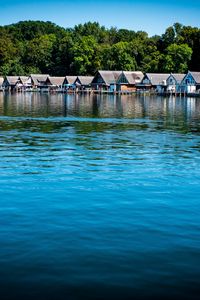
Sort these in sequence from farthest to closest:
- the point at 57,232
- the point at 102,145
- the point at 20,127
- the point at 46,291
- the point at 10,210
→ 1. the point at 20,127
2. the point at 102,145
3. the point at 10,210
4. the point at 57,232
5. the point at 46,291

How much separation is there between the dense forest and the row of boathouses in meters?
6.03

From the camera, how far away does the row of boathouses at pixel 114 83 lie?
333ft

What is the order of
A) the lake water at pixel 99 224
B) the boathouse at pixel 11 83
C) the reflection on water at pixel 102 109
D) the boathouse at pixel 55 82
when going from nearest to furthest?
the lake water at pixel 99 224, the reflection on water at pixel 102 109, the boathouse at pixel 55 82, the boathouse at pixel 11 83

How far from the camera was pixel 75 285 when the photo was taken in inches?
268

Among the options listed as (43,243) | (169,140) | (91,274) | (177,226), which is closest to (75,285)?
(91,274)

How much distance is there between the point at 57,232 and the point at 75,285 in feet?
7.62

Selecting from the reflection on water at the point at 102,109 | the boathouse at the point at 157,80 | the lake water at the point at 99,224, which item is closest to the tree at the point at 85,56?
the boathouse at the point at 157,80

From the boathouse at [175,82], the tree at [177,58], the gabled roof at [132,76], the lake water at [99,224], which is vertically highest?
the tree at [177,58]

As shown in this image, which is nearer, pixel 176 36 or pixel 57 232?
pixel 57 232

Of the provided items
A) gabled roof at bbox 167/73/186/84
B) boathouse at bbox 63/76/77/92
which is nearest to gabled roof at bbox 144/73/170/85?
gabled roof at bbox 167/73/186/84

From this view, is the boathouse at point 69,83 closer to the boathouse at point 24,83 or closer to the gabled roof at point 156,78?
the boathouse at point 24,83

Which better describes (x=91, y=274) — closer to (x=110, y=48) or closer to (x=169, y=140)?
(x=169, y=140)

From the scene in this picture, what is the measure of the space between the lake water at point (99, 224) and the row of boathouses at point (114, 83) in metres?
84.6

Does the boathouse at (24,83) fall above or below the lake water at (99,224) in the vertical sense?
above
